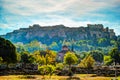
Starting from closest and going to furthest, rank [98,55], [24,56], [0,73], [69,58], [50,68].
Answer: [50,68] < [0,73] < [69,58] < [24,56] < [98,55]

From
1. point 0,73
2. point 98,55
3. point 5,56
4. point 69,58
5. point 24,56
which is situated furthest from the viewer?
point 98,55

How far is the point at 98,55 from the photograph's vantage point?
552ft

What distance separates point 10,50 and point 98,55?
84897 mm

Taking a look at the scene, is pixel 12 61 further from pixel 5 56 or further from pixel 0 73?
pixel 0 73

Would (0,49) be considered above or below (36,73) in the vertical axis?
above

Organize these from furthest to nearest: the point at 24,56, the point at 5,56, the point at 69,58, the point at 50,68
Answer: the point at 24,56 → the point at 5,56 → the point at 69,58 → the point at 50,68

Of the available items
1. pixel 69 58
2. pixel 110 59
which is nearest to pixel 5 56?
pixel 69 58

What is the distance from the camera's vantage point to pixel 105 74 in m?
79.1

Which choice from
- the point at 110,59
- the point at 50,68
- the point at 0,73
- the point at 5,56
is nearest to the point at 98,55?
the point at 110,59

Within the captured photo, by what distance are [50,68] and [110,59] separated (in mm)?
48640

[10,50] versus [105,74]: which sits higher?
[10,50]

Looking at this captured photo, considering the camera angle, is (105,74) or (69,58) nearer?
(105,74)

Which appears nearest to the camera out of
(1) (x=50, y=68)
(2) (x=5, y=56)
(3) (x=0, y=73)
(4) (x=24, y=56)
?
(1) (x=50, y=68)

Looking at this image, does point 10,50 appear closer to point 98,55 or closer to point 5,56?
point 5,56
